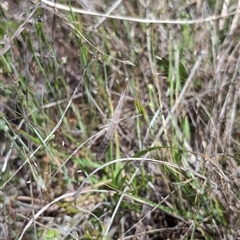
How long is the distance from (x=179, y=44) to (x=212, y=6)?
27 centimetres

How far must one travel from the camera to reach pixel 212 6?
5.00 ft

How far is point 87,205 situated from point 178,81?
34cm

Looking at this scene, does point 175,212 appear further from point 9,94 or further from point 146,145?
point 9,94

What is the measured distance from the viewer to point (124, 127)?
1.29 m

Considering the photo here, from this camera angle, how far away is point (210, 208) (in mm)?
1093

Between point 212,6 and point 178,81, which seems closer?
point 178,81

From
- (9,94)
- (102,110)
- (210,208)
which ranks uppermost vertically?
(9,94)

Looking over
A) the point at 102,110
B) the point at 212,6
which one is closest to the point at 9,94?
the point at 102,110

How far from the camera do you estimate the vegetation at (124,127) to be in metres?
1.09

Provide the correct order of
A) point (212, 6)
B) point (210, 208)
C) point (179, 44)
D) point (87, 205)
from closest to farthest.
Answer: point (210, 208) < point (87, 205) < point (179, 44) < point (212, 6)

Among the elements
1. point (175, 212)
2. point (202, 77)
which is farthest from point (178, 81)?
point (175, 212)

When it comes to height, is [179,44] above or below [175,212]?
Result: above

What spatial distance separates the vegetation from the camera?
1.09m

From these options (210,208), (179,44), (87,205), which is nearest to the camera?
(210,208)
